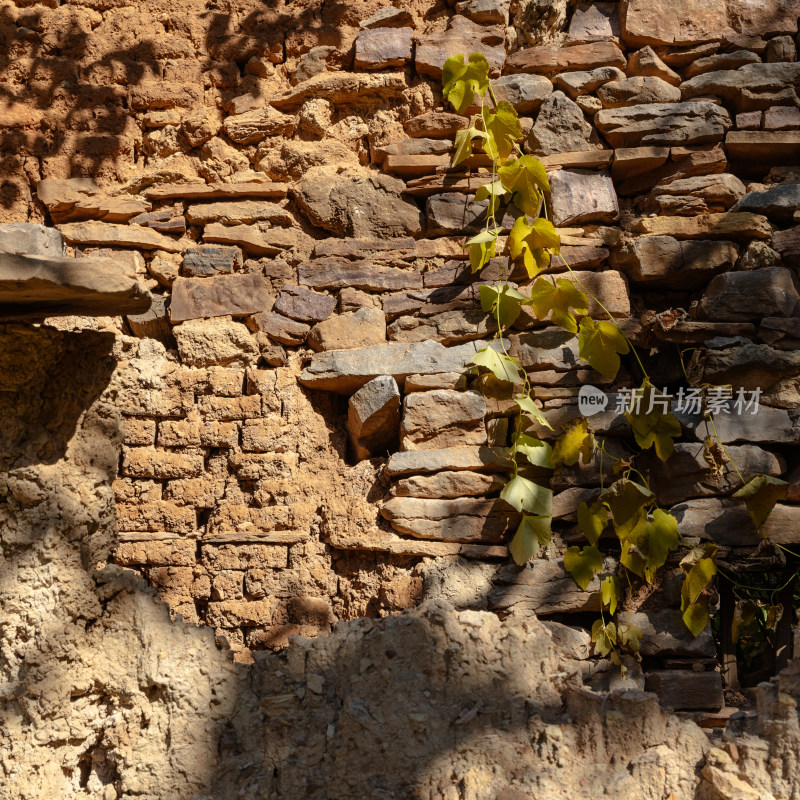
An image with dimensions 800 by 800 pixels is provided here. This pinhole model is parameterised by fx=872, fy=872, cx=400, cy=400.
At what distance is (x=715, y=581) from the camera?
9.75ft

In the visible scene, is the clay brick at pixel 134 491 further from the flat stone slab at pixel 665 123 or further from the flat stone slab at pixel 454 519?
the flat stone slab at pixel 665 123

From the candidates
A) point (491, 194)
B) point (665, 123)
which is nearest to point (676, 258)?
point (665, 123)

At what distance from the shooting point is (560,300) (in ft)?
10.0

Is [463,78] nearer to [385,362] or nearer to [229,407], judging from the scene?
[385,362]

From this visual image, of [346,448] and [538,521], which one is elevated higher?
[346,448]

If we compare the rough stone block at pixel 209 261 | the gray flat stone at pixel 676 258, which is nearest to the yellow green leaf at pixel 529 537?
the gray flat stone at pixel 676 258

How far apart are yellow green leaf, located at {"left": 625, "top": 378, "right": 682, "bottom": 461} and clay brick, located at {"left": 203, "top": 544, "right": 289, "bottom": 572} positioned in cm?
126

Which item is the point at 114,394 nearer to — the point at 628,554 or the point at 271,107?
the point at 271,107

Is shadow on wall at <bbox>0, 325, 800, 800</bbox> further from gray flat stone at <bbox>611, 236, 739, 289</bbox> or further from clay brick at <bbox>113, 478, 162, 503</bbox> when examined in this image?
gray flat stone at <bbox>611, 236, 739, 289</bbox>

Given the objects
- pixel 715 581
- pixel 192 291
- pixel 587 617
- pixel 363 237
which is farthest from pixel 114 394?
pixel 715 581

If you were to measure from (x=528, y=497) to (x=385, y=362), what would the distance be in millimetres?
706

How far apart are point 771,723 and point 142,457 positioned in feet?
6.89

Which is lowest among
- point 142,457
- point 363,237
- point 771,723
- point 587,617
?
point 771,723

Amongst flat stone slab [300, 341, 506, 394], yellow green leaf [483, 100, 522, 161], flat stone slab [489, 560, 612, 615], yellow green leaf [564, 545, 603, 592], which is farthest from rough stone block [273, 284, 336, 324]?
yellow green leaf [564, 545, 603, 592]
